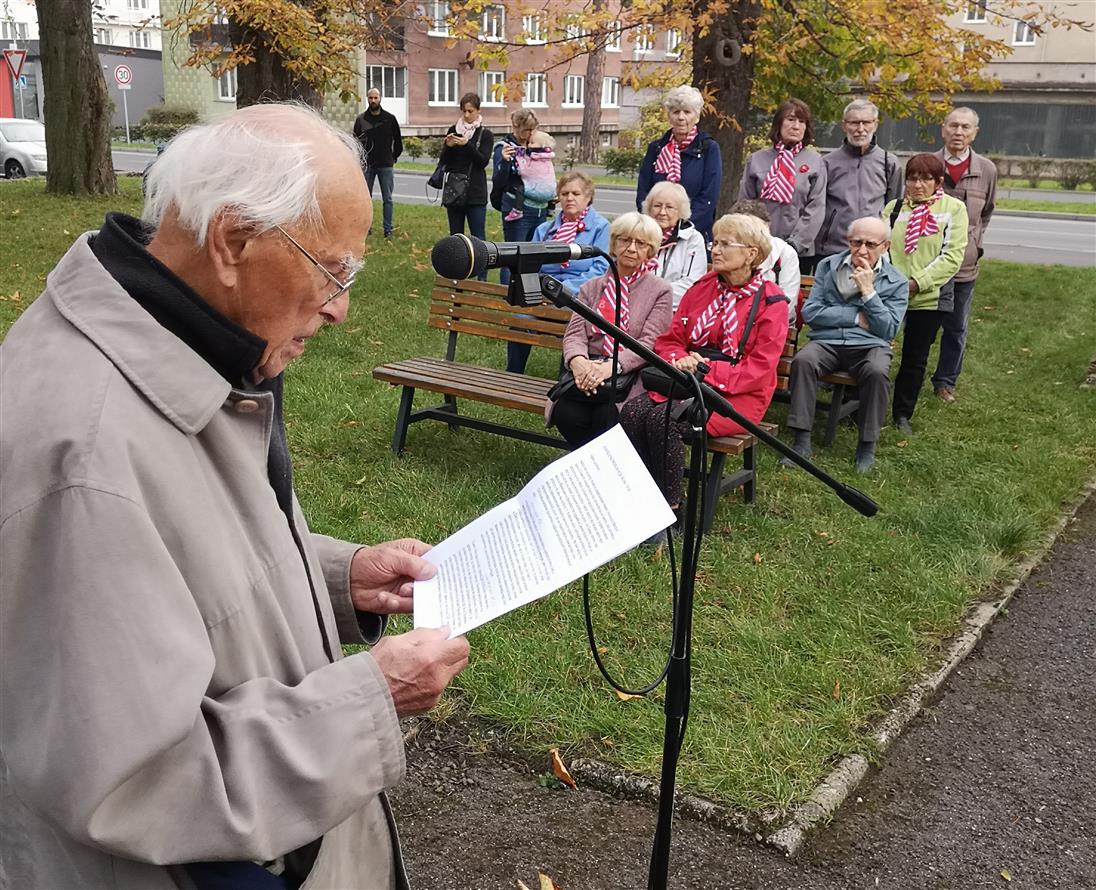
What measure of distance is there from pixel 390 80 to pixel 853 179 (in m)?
37.4

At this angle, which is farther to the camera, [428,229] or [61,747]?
[428,229]

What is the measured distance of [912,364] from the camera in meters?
A: 7.04

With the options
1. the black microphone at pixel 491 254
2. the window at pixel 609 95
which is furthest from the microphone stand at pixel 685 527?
the window at pixel 609 95

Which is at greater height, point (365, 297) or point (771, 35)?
point (771, 35)

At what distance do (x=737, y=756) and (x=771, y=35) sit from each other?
8286mm

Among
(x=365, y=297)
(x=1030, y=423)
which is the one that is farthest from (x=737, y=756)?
(x=365, y=297)

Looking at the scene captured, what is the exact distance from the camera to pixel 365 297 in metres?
10.3

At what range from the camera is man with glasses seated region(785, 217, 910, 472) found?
20.5 ft

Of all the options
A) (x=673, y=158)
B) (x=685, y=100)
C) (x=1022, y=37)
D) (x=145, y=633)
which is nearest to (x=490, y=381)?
(x=673, y=158)

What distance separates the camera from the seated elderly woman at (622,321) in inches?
212

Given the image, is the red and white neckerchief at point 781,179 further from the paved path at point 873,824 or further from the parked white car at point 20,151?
the parked white car at point 20,151

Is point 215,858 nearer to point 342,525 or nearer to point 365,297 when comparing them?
point 342,525

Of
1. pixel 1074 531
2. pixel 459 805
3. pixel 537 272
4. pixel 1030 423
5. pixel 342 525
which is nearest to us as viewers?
pixel 537 272

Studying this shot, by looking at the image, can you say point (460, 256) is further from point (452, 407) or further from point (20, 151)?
point (20, 151)
